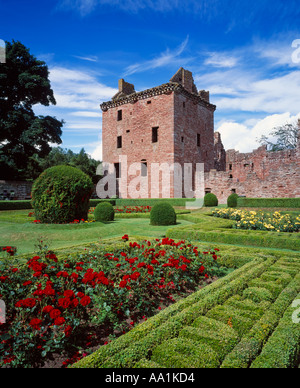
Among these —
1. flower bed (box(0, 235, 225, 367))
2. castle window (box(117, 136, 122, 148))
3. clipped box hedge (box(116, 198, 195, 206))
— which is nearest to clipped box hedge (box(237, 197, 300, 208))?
clipped box hedge (box(116, 198, 195, 206))

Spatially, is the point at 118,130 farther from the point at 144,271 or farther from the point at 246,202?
the point at 144,271

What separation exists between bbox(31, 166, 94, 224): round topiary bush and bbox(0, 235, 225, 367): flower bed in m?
5.41

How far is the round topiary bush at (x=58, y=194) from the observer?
9.57 meters

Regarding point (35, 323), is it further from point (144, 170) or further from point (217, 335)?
point (144, 170)

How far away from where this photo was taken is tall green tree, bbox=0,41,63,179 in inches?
934

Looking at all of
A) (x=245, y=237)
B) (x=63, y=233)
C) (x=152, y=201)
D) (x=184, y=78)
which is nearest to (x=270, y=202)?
(x=152, y=201)

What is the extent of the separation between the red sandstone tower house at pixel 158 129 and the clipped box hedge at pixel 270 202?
6700 millimetres

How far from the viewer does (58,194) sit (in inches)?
377

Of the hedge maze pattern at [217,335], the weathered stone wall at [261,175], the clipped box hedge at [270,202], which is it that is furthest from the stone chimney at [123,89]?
the hedge maze pattern at [217,335]

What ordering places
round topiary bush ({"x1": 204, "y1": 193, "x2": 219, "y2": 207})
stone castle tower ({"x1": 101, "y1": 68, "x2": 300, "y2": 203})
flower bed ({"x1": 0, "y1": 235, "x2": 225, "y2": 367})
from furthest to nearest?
stone castle tower ({"x1": 101, "y1": 68, "x2": 300, "y2": 203})
round topiary bush ({"x1": 204, "y1": 193, "x2": 219, "y2": 207})
flower bed ({"x1": 0, "y1": 235, "x2": 225, "y2": 367})

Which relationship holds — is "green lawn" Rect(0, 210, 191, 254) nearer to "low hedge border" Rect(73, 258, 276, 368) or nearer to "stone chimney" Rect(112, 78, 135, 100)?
"low hedge border" Rect(73, 258, 276, 368)

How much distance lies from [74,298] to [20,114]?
85.1 feet
